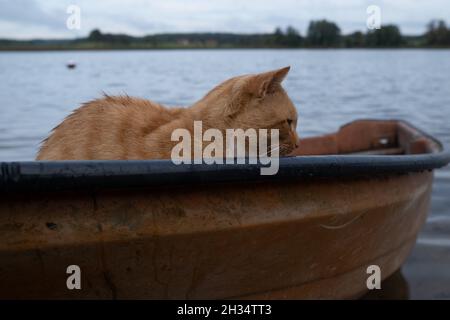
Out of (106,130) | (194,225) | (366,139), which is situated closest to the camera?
(194,225)

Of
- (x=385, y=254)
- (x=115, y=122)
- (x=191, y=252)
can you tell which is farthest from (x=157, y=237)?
(x=385, y=254)

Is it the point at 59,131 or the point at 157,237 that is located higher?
the point at 59,131

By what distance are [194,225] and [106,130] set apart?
770 mm

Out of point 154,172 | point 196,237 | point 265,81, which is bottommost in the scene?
point 196,237

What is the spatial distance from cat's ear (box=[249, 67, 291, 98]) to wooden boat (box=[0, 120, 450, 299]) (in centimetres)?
61

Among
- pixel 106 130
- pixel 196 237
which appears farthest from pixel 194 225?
pixel 106 130

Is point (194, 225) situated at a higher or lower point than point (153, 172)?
lower

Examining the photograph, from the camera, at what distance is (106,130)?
10.5 feet

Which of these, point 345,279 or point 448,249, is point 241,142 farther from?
point 448,249

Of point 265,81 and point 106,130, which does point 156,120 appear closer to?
point 106,130

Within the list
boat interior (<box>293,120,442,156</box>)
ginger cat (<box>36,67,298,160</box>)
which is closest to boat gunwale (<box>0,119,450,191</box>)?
ginger cat (<box>36,67,298,160</box>)
